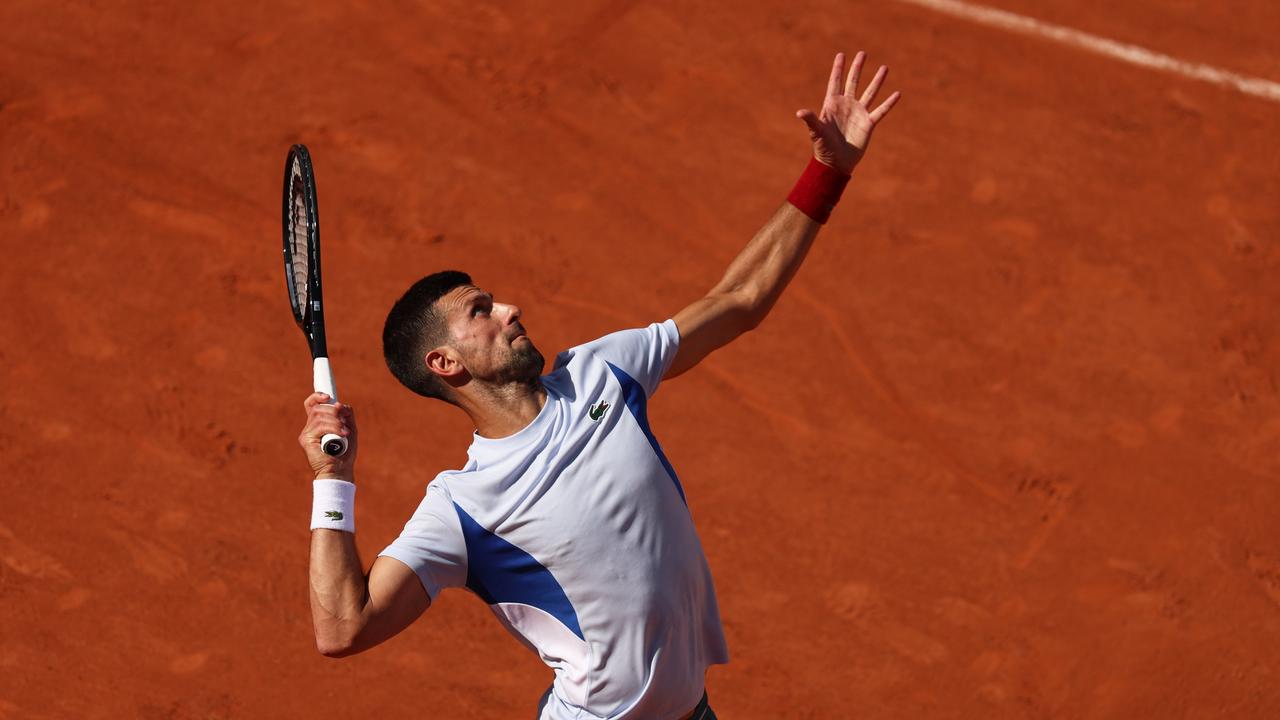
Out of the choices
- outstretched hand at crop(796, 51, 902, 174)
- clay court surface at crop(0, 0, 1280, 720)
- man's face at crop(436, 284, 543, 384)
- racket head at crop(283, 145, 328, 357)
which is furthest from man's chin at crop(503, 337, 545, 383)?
clay court surface at crop(0, 0, 1280, 720)

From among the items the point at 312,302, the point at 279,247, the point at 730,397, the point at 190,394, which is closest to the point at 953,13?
the point at 730,397

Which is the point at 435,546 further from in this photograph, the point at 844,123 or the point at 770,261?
the point at 844,123

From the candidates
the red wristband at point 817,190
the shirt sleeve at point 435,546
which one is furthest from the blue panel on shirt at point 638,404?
the red wristband at point 817,190

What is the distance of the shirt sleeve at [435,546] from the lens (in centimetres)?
388

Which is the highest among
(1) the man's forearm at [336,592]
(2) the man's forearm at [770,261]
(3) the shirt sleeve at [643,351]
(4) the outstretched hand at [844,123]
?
(4) the outstretched hand at [844,123]

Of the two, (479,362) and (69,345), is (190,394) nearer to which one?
(69,345)

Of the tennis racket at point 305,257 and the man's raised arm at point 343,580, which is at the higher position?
the tennis racket at point 305,257

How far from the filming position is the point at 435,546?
392cm

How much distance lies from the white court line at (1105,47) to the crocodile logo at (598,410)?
7121mm

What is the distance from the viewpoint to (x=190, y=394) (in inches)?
310

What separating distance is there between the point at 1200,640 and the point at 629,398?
4.08 meters

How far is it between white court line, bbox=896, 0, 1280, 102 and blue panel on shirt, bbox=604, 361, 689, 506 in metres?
6.95

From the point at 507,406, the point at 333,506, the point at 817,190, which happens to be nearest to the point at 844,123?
the point at 817,190

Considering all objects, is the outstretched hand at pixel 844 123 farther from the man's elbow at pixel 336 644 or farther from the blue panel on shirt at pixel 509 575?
the man's elbow at pixel 336 644
